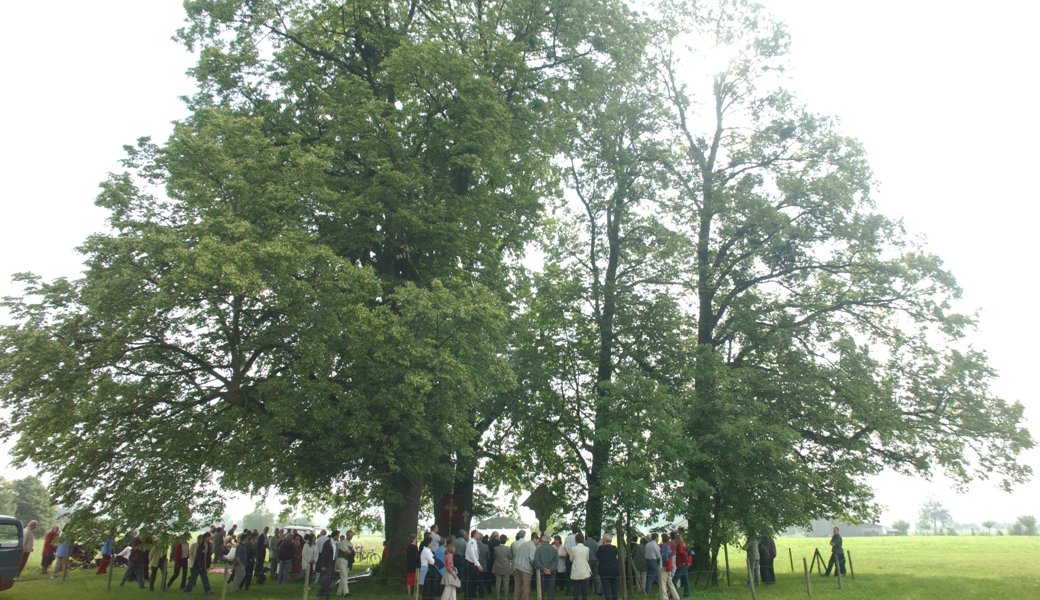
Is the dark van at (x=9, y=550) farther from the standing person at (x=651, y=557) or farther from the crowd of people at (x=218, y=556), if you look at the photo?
the standing person at (x=651, y=557)

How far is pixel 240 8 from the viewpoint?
21688 millimetres

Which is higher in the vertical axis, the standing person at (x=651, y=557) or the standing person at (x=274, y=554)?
the standing person at (x=651, y=557)

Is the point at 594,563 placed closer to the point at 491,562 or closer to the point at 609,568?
the point at 609,568

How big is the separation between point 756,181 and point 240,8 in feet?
59.1

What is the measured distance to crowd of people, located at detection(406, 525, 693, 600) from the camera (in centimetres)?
1602

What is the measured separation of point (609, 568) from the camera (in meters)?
17.3

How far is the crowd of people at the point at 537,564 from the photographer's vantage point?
1602 centimetres

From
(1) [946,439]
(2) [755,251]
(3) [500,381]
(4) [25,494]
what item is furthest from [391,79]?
(4) [25,494]

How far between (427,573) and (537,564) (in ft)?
8.86

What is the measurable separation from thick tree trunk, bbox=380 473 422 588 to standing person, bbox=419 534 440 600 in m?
3.96

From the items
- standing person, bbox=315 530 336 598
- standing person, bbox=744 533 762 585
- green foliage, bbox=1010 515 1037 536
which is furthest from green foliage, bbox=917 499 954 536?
standing person, bbox=315 530 336 598

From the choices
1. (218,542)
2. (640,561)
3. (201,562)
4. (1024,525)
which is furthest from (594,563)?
(1024,525)

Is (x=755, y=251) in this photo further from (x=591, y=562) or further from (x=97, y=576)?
(x=97, y=576)

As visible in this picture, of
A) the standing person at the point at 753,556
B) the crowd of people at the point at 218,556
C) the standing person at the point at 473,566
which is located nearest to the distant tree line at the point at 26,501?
the crowd of people at the point at 218,556
